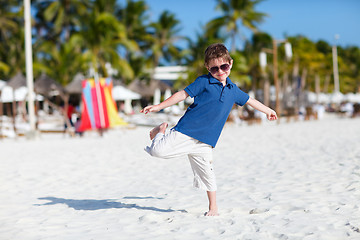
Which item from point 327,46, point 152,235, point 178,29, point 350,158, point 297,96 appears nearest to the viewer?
point 152,235

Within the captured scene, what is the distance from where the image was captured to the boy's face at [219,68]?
3521 millimetres

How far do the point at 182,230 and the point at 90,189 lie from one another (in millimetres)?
2444

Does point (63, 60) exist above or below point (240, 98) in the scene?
above

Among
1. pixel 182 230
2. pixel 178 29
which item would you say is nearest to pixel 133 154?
pixel 182 230

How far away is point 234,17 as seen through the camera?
3556 centimetres

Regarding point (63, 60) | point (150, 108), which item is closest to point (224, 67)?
point (150, 108)

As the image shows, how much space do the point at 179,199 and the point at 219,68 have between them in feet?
5.52

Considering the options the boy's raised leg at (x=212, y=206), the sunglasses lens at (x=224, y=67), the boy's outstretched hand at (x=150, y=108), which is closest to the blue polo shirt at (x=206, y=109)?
the sunglasses lens at (x=224, y=67)

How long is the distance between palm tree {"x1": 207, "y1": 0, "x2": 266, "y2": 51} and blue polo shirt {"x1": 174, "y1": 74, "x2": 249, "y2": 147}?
32.7 meters

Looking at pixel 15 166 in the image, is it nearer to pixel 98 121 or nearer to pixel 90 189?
pixel 90 189

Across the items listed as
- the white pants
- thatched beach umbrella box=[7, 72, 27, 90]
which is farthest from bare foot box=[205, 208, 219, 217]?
thatched beach umbrella box=[7, 72, 27, 90]

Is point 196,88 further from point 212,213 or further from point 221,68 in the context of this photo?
point 212,213

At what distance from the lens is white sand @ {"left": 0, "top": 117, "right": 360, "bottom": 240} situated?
341 cm

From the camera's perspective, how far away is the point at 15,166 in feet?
26.2
